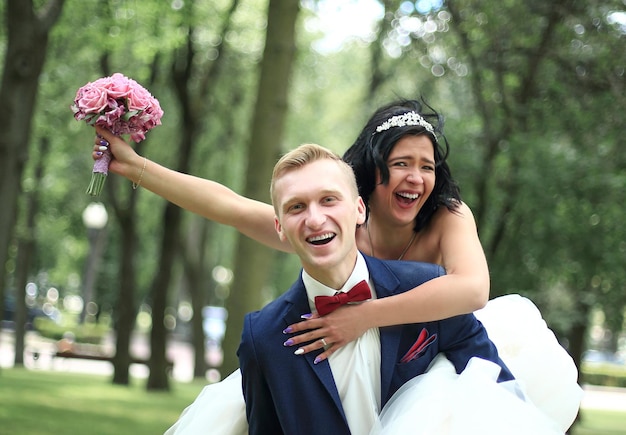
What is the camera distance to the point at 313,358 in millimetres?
3865

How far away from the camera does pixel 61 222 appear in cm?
3356

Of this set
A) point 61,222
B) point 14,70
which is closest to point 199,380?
point 61,222

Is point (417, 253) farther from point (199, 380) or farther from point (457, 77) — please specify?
point (199, 380)

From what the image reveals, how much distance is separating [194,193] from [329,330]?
112 cm

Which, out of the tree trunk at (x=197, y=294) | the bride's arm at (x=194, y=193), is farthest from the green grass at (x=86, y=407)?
the bride's arm at (x=194, y=193)

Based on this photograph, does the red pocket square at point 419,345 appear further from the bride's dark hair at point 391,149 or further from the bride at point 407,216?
the bride's dark hair at point 391,149

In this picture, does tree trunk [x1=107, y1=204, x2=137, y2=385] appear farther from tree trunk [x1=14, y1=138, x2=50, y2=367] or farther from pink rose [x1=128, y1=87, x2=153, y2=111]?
pink rose [x1=128, y1=87, x2=153, y2=111]

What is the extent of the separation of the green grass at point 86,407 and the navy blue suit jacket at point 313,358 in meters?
8.18

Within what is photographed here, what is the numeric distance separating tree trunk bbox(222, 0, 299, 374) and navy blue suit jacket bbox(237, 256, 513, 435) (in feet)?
20.9

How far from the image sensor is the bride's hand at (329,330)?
385 centimetres

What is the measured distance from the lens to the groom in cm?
378

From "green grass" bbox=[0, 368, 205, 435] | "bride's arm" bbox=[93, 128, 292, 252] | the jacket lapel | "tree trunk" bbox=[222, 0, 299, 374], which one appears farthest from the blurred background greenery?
the jacket lapel

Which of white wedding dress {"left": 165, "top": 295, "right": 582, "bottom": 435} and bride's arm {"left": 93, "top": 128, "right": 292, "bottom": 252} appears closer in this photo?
white wedding dress {"left": 165, "top": 295, "right": 582, "bottom": 435}

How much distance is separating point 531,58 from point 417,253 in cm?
1234
